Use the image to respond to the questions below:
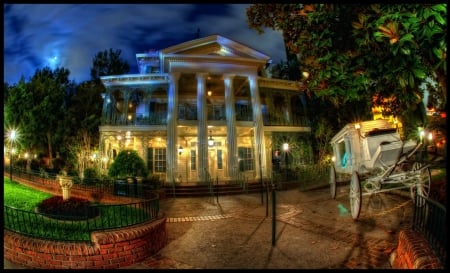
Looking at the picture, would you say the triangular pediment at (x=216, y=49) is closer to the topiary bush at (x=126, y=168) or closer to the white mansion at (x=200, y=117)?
the white mansion at (x=200, y=117)

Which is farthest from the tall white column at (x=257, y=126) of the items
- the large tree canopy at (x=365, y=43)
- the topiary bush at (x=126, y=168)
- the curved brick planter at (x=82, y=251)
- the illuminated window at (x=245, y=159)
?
the curved brick planter at (x=82, y=251)

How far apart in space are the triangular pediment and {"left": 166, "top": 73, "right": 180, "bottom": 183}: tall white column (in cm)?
177

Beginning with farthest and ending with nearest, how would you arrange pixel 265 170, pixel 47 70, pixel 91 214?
pixel 47 70 → pixel 265 170 → pixel 91 214

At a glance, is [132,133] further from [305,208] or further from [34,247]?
[34,247]

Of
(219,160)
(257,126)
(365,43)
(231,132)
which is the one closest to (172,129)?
(231,132)

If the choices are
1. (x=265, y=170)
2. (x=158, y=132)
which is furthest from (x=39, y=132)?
(x=265, y=170)

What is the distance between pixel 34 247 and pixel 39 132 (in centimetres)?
2028

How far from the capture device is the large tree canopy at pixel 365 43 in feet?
13.9

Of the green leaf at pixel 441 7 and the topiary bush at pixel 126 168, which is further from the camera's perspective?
the topiary bush at pixel 126 168

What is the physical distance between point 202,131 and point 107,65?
1776cm

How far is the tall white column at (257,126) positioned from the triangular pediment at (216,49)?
1.66 metres

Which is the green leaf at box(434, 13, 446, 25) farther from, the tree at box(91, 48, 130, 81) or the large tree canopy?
the tree at box(91, 48, 130, 81)

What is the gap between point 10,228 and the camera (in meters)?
6.64

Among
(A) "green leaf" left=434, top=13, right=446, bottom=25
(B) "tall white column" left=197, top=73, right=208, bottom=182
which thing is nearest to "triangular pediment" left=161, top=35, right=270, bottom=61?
(B) "tall white column" left=197, top=73, right=208, bottom=182
